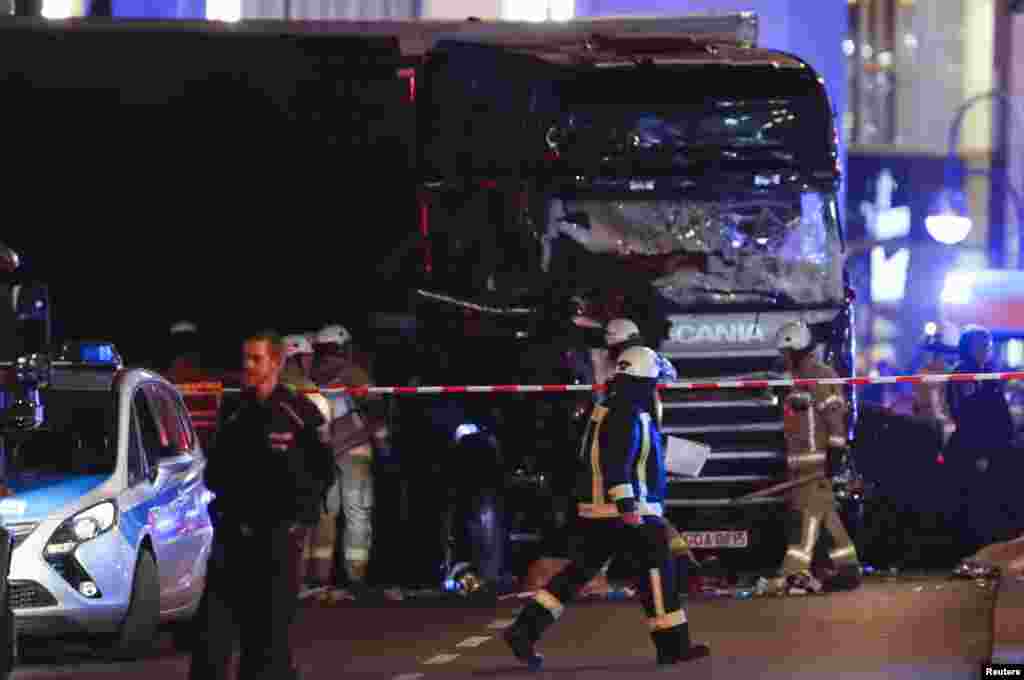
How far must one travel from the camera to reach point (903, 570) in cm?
1794

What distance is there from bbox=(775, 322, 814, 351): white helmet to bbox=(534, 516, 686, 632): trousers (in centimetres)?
411

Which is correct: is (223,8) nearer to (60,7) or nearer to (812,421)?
(60,7)

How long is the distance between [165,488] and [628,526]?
2.90 metres

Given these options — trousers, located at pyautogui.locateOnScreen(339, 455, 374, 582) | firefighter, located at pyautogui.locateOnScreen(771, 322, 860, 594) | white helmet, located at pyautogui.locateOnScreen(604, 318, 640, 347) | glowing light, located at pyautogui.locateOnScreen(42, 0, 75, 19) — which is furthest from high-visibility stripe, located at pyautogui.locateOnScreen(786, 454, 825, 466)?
glowing light, located at pyautogui.locateOnScreen(42, 0, 75, 19)

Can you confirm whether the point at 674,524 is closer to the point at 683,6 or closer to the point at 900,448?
the point at 900,448

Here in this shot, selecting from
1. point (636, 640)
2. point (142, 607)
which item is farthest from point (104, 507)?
point (636, 640)

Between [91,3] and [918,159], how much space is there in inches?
1141

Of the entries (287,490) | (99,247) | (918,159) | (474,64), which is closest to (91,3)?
(99,247)

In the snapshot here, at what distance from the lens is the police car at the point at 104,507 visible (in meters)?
12.8

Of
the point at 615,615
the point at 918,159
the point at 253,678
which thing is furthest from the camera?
the point at 918,159

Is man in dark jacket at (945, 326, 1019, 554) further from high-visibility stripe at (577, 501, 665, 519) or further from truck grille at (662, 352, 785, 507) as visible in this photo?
high-visibility stripe at (577, 501, 665, 519)

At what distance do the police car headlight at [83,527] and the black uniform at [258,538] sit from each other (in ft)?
9.96

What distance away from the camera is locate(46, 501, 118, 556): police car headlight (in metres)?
12.9

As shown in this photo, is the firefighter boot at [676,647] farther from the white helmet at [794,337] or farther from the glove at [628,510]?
the white helmet at [794,337]
